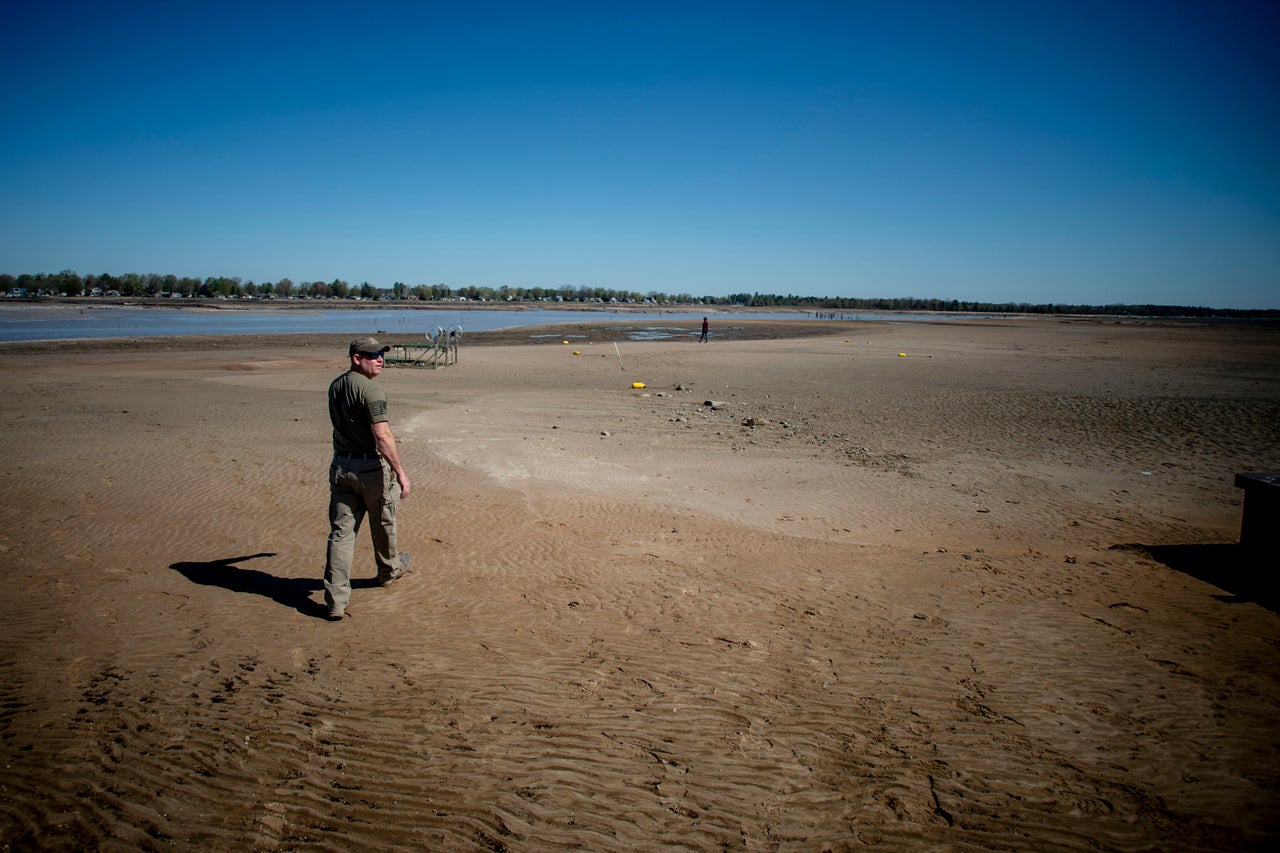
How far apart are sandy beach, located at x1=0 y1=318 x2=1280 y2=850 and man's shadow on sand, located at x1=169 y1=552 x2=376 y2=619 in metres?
0.04

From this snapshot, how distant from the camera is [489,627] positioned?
542cm

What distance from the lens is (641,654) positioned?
5.00 meters

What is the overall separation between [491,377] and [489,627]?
1934cm

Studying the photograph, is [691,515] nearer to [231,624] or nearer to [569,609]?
[569,609]

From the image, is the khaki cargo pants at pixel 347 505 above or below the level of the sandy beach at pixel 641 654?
above

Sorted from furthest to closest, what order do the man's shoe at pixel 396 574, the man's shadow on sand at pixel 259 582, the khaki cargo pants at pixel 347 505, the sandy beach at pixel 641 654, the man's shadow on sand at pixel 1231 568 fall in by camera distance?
A: the man's shadow on sand at pixel 1231 568 < the man's shoe at pixel 396 574 < the man's shadow on sand at pixel 259 582 < the khaki cargo pants at pixel 347 505 < the sandy beach at pixel 641 654

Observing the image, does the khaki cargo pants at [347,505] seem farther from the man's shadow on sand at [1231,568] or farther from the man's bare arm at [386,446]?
the man's shadow on sand at [1231,568]

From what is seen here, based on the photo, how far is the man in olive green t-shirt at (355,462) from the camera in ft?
16.9

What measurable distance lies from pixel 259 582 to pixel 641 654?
3.87 meters

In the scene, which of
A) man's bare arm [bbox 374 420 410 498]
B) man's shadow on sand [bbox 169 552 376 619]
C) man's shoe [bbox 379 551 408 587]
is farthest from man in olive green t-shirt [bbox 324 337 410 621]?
man's shoe [bbox 379 551 408 587]

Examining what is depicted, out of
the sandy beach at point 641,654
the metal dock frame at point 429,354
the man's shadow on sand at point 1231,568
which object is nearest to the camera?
the sandy beach at point 641,654

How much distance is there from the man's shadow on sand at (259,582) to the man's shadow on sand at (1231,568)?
863 centimetres

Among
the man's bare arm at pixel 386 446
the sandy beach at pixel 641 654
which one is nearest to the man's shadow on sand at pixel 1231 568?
the sandy beach at pixel 641 654

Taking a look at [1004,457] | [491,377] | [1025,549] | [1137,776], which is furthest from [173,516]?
[491,377]
